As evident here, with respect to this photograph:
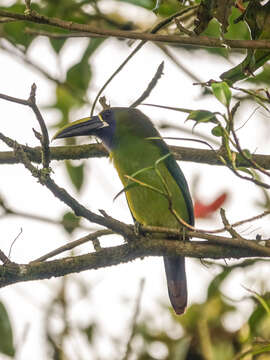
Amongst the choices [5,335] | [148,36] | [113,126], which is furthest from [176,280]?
[148,36]

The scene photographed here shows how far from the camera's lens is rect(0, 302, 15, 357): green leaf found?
2.73 meters

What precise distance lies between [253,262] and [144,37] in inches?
62.8

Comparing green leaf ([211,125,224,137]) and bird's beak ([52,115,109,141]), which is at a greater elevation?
bird's beak ([52,115,109,141])

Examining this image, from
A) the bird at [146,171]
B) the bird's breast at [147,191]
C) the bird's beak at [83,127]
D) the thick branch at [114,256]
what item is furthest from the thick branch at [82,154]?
the thick branch at [114,256]

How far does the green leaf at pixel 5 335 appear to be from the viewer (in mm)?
2727

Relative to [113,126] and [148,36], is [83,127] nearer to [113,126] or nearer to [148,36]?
[113,126]

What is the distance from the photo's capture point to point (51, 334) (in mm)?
3729

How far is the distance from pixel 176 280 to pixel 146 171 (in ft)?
2.57

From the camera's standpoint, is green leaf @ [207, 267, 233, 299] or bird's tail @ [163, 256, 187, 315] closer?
green leaf @ [207, 267, 233, 299]

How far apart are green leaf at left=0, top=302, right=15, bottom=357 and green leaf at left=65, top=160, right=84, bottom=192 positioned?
1050 millimetres

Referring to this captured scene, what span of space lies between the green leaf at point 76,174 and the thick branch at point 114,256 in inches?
43.6

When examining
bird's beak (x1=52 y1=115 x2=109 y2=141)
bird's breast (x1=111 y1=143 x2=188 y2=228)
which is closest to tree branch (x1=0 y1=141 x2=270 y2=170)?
bird's beak (x1=52 y1=115 x2=109 y2=141)

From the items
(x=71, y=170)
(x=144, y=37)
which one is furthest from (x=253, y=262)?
(x=144, y=37)

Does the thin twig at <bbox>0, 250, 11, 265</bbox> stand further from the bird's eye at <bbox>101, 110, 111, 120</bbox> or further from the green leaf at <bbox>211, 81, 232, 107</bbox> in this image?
the bird's eye at <bbox>101, 110, 111, 120</bbox>
